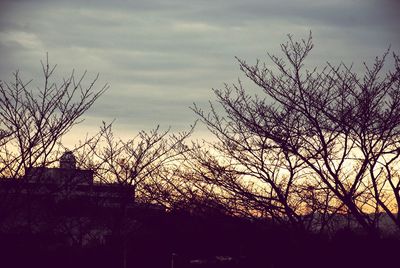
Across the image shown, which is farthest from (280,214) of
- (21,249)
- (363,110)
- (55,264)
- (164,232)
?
(164,232)

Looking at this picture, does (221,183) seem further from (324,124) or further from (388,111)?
(388,111)

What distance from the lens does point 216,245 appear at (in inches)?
672

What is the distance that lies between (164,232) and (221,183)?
28.3 ft

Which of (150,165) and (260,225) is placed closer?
(260,225)

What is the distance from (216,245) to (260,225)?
7785mm

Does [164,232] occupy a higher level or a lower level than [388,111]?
lower

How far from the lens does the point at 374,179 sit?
8.97 metres

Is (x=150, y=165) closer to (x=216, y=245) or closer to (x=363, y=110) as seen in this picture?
(x=216, y=245)

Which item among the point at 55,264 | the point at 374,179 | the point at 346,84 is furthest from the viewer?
the point at 55,264

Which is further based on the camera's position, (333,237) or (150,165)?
(150,165)

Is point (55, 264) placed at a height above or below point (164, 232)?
below

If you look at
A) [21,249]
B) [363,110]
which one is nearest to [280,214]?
[363,110]

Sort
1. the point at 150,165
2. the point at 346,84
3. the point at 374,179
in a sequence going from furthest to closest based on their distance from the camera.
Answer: the point at 150,165 < the point at 346,84 < the point at 374,179

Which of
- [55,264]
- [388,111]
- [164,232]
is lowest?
[55,264]
